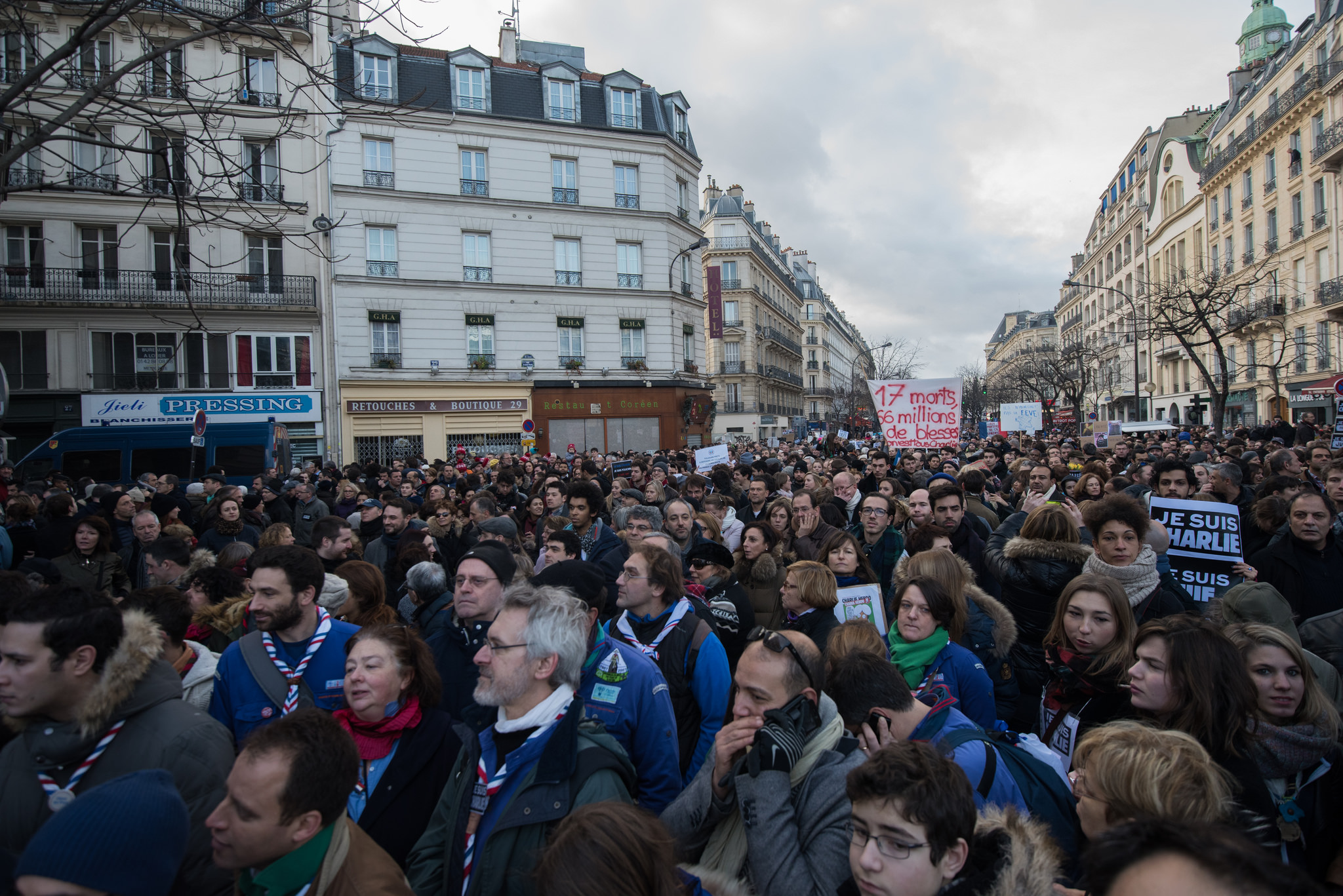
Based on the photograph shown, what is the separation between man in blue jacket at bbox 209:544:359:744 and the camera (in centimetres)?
328

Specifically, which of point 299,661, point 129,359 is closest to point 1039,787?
point 299,661

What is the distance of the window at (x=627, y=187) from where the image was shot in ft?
107

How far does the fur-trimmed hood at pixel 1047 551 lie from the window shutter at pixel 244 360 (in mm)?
28415

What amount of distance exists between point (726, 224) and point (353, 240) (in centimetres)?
3291

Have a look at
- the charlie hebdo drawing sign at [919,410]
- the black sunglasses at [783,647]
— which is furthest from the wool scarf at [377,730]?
the charlie hebdo drawing sign at [919,410]

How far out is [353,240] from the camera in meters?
28.8

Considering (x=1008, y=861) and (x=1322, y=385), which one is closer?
(x=1008, y=861)

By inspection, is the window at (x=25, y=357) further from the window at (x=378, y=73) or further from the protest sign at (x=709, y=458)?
the protest sign at (x=709, y=458)

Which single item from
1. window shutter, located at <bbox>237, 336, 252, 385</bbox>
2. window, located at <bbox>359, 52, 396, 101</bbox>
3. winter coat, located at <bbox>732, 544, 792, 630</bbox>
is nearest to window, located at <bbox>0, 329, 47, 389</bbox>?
window shutter, located at <bbox>237, 336, 252, 385</bbox>

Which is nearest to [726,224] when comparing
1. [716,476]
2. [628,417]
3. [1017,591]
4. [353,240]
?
[628,417]

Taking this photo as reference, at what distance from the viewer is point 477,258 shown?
30.8 m

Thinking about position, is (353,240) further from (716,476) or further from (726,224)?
(726,224)

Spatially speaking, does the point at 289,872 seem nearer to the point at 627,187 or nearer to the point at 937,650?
the point at 937,650

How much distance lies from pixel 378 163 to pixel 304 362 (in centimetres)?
852
